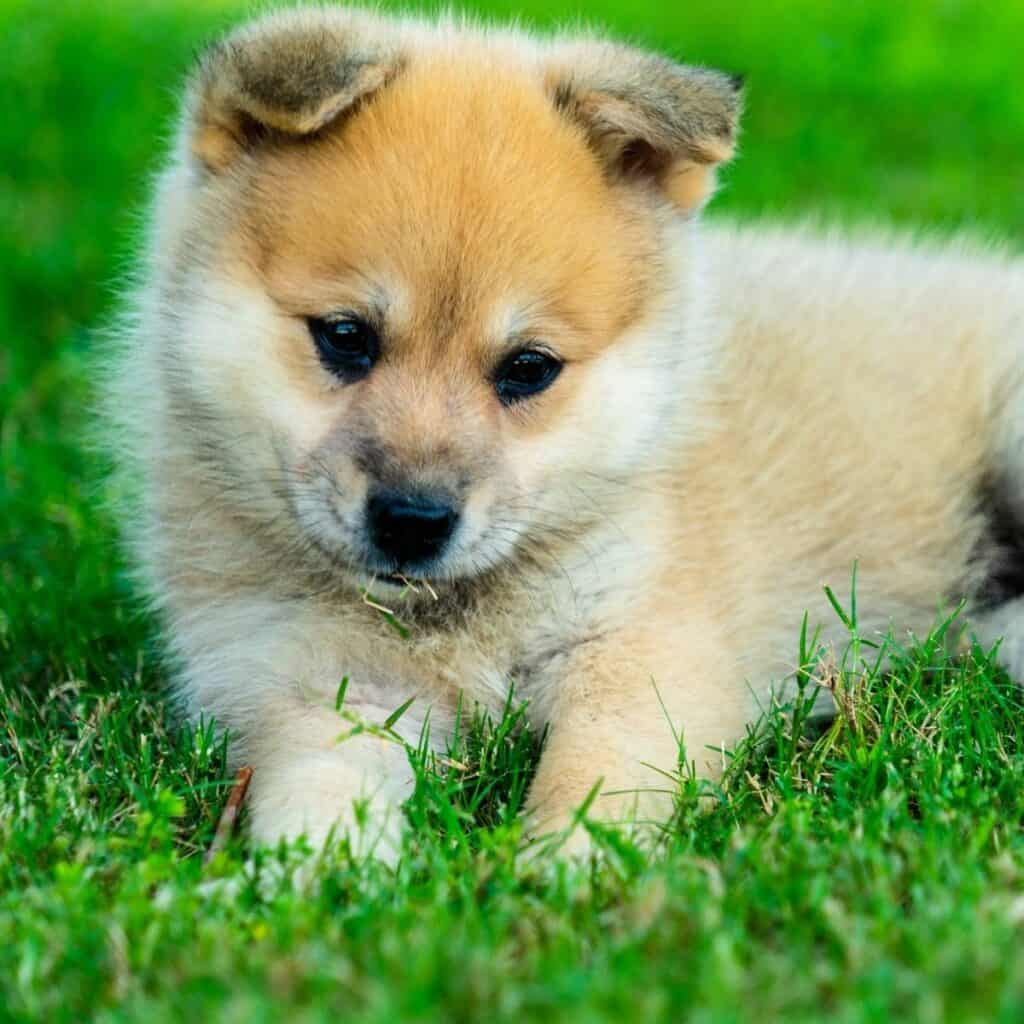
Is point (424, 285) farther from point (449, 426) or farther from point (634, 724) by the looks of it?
point (634, 724)

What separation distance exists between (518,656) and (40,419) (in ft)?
8.29

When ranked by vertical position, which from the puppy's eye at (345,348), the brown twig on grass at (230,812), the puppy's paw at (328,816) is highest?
the puppy's eye at (345,348)

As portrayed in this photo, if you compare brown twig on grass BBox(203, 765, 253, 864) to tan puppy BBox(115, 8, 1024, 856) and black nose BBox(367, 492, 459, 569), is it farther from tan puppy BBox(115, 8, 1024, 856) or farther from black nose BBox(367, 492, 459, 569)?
black nose BBox(367, 492, 459, 569)

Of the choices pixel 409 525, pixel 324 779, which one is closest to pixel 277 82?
pixel 409 525

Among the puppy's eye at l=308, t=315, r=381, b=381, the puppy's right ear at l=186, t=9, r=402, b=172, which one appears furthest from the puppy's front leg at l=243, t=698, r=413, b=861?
the puppy's right ear at l=186, t=9, r=402, b=172

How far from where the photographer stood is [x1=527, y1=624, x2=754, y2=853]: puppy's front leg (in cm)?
282

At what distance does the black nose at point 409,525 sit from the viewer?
111 inches

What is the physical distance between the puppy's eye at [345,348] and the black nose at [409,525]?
0.85 ft

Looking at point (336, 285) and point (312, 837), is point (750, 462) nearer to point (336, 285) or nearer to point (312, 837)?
point (336, 285)

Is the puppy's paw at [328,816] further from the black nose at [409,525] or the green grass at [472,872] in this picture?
the black nose at [409,525]

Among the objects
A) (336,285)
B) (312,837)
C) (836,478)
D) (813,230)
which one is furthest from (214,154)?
(813,230)

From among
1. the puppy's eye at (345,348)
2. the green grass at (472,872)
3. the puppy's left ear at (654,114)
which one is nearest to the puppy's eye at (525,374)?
the puppy's eye at (345,348)

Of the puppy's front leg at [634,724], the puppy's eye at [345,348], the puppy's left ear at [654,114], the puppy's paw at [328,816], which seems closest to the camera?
the puppy's paw at [328,816]

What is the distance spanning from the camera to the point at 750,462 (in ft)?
12.0
